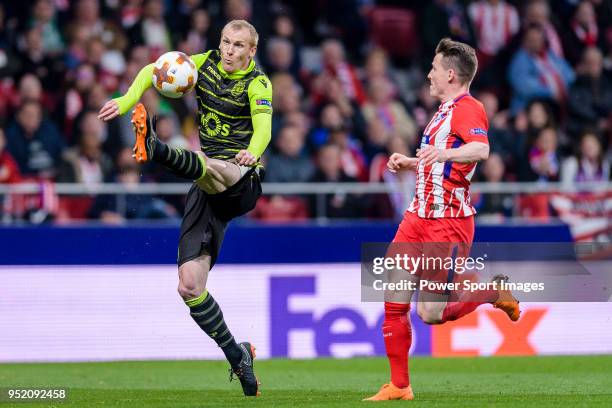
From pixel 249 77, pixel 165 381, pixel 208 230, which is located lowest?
pixel 165 381

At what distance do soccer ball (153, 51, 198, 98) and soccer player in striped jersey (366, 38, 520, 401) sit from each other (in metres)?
1.71

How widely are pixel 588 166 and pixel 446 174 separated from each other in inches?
294

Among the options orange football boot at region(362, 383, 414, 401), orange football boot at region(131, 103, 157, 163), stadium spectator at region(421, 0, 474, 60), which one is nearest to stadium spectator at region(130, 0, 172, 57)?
stadium spectator at region(421, 0, 474, 60)

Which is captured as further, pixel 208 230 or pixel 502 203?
pixel 502 203

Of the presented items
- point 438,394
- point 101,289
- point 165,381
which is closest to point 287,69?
point 101,289

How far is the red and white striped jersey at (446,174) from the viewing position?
8.84 m

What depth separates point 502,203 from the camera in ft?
48.8

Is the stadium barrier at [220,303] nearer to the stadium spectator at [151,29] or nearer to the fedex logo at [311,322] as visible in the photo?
the fedex logo at [311,322]

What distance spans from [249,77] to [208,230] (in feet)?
3.78

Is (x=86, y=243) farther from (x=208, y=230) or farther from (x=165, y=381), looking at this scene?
(x=208, y=230)

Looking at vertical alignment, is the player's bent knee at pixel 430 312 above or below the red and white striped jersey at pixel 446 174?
below

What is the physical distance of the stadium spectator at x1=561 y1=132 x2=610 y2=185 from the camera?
16016mm

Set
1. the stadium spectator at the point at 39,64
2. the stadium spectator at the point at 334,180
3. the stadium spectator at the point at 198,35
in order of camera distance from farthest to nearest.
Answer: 1. the stadium spectator at the point at 198,35
2. the stadium spectator at the point at 39,64
3. the stadium spectator at the point at 334,180

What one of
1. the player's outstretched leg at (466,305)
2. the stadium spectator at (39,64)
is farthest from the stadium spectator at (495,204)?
the player's outstretched leg at (466,305)
